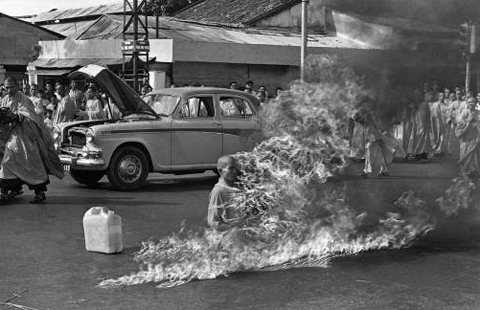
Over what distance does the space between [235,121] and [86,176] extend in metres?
2.88

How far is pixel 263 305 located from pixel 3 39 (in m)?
27.9

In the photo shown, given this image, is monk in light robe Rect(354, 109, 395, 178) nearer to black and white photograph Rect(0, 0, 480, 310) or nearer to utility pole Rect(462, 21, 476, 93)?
black and white photograph Rect(0, 0, 480, 310)

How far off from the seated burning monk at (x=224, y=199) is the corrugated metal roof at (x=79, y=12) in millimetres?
33973

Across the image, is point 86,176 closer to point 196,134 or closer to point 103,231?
point 196,134

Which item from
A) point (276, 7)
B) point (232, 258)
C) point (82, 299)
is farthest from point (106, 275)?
point (276, 7)

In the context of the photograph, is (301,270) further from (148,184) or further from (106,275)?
(148,184)

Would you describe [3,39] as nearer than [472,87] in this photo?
No

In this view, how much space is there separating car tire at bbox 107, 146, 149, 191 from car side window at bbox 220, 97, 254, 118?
→ 5.79 ft

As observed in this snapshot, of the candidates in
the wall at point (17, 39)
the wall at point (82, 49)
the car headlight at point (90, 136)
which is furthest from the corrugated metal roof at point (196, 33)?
the car headlight at point (90, 136)

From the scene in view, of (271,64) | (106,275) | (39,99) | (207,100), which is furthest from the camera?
(271,64)

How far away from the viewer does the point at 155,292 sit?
509 centimetres

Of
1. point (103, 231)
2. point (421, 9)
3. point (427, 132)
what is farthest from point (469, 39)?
point (427, 132)

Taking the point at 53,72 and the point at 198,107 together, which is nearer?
the point at 198,107

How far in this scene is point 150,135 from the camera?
35.4ft
